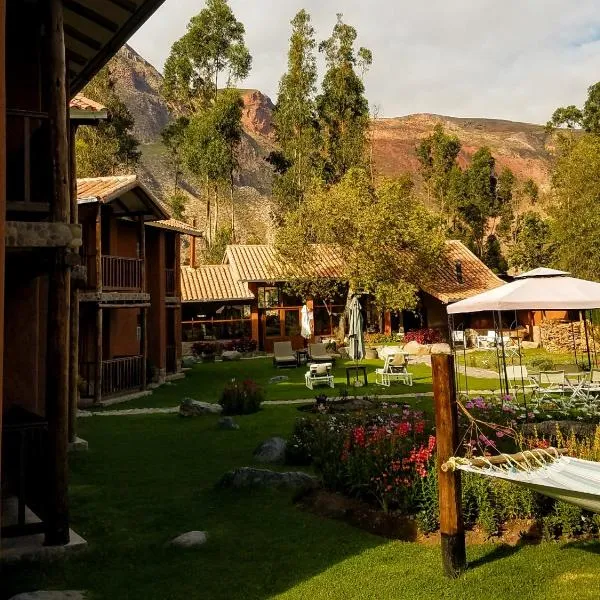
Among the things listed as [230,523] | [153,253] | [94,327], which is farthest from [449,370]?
[153,253]

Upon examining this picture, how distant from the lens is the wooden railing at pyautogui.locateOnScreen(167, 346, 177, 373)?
22017 millimetres

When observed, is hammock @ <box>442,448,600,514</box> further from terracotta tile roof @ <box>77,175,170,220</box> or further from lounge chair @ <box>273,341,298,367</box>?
lounge chair @ <box>273,341,298,367</box>

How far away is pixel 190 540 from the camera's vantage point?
5.89 m

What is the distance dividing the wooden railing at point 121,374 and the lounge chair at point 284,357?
597cm

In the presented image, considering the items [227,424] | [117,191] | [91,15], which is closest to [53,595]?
[91,15]

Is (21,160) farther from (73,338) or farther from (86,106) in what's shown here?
(73,338)

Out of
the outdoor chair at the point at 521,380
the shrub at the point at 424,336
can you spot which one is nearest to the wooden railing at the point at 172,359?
the outdoor chair at the point at 521,380

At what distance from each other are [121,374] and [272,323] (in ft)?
48.5

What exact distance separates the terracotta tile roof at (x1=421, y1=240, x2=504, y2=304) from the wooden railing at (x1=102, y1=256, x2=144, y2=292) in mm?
15054

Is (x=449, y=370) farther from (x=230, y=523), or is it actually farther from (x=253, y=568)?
(x=230, y=523)

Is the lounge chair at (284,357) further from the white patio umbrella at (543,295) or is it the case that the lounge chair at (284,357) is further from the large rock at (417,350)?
the white patio umbrella at (543,295)

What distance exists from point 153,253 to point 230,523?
1559 centimetres

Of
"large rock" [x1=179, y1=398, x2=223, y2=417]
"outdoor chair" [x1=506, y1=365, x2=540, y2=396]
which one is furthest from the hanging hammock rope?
"large rock" [x1=179, y1=398, x2=223, y2=417]

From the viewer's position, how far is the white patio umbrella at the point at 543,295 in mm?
10898
